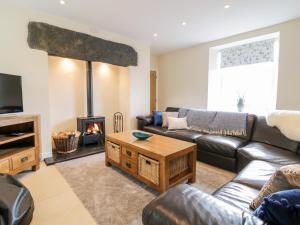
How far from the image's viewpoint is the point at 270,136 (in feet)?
8.99

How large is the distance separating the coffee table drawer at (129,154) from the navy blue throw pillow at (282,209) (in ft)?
5.45

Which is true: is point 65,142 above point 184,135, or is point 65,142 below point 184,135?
below

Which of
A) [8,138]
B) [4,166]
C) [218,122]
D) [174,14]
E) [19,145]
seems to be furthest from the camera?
[218,122]

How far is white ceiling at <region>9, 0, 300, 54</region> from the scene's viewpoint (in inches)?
106

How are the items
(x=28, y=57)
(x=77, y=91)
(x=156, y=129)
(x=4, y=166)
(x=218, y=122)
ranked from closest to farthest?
(x=4, y=166) < (x=28, y=57) < (x=218, y=122) < (x=156, y=129) < (x=77, y=91)

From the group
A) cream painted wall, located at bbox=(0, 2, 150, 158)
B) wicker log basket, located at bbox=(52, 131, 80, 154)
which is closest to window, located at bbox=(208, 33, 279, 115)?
cream painted wall, located at bbox=(0, 2, 150, 158)

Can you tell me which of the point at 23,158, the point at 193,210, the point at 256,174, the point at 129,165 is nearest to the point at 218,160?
the point at 256,174

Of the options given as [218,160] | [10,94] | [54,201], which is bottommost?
[54,201]

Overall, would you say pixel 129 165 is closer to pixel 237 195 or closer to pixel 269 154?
pixel 237 195

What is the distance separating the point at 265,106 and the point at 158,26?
2.82 m

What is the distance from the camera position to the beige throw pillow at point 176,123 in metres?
3.81

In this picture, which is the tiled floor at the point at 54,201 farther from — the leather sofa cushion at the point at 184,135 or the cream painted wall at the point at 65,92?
the leather sofa cushion at the point at 184,135

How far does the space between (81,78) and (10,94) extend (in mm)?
1712

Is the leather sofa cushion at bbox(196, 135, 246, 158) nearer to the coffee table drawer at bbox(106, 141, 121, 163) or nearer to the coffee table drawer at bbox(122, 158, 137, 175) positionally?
the coffee table drawer at bbox(122, 158, 137, 175)
